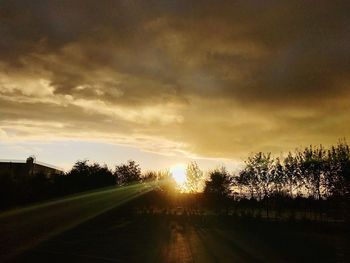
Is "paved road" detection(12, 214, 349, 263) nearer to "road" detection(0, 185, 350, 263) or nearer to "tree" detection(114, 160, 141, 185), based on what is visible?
"road" detection(0, 185, 350, 263)

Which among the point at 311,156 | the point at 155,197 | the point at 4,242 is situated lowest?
the point at 4,242

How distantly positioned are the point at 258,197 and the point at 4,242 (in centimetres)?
3659

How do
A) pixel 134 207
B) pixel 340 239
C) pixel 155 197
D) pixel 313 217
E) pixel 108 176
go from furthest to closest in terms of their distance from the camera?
pixel 108 176 < pixel 155 197 < pixel 134 207 < pixel 313 217 < pixel 340 239

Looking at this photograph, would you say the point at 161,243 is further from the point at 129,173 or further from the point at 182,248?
the point at 129,173

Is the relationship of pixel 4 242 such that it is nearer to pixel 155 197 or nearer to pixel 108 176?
pixel 155 197

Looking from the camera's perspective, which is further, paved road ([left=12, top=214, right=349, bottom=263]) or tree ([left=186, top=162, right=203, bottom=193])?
tree ([left=186, top=162, right=203, bottom=193])

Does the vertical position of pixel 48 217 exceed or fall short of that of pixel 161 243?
it exceeds it

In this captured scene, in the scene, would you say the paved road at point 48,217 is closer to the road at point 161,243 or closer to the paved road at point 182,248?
the road at point 161,243

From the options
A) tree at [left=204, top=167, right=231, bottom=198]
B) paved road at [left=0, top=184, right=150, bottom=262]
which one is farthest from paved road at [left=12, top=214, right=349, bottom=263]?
tree at [left=204, top=167, right=231, bottom=198]

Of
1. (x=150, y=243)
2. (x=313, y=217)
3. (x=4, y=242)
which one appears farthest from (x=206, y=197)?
(x=4, y=242)

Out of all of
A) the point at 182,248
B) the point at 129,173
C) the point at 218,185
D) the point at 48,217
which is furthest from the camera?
the point at 129,173

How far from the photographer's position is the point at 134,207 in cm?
4688

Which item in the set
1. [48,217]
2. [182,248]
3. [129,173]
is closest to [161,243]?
[182,248]

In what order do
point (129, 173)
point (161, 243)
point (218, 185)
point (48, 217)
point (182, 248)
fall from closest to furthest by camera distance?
point (182, 248), point (161, 243), point (48, 217), point (218, 185), point (129, 173)
